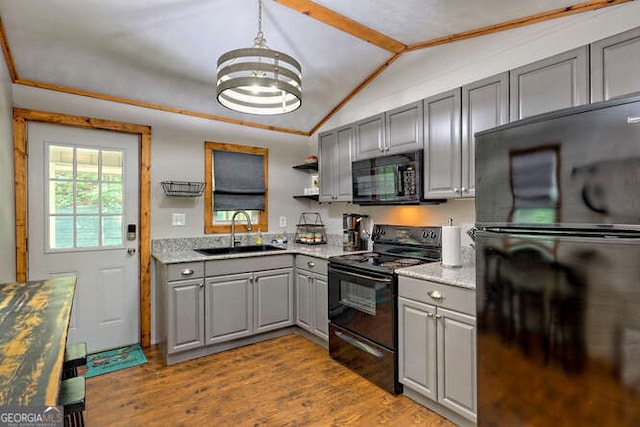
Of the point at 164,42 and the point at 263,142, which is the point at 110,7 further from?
the point at 263,142

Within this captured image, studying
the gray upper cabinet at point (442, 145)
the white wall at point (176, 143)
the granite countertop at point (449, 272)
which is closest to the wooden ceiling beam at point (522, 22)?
the gray upper cabinet at point (442, 145)

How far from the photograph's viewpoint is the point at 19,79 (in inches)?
104

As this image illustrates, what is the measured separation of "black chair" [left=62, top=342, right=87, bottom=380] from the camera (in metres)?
1.44

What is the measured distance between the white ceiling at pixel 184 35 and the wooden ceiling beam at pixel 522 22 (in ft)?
0.18

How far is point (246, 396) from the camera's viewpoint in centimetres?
234

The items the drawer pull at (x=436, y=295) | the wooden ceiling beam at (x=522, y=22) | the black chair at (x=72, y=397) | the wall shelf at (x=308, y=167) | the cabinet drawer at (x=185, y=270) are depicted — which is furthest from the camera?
the wall shelf at (x=308, y=167)

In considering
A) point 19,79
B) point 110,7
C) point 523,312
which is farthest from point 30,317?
point 19,79

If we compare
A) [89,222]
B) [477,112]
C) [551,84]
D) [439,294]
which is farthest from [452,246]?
[89,222]

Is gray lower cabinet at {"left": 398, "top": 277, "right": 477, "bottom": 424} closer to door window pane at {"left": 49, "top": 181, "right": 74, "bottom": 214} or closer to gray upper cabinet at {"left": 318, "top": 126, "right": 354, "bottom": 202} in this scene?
gray upper cabinet at {"left": 318, "top": 126, "right": 354, "bottom": 202}

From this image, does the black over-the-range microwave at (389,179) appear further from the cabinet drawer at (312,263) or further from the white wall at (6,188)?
the white wall at (6,188)

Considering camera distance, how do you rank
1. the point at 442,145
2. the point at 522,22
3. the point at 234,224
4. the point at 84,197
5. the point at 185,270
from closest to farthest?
the point at 522,22 → the point at 442,145 → the point at 185,270 → the point at 84,197 → the point at 234,224

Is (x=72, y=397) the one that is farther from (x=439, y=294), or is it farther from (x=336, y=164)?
(x=336, y=164)

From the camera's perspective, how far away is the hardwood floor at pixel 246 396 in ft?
6.84

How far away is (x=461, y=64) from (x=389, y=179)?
1.05 meters
